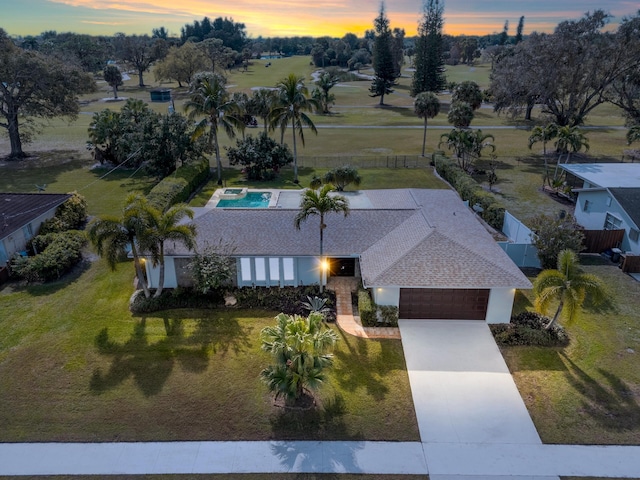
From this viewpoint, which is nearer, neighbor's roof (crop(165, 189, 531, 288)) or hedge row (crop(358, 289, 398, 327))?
neighbor's roof (crop(165, 189, 531, 288))

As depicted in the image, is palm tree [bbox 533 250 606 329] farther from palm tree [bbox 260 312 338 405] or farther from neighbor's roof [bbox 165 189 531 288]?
palm tree [bbox 260 312 338 405]

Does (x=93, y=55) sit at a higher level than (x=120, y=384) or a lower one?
higher

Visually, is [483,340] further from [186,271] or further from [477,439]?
[186,271]

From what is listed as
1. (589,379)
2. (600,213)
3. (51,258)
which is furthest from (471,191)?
(51,258)

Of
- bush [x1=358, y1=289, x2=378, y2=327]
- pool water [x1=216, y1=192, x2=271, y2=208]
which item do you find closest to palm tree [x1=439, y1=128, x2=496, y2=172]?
pool water [x1=216, y1=192, x2=271, y2=208]

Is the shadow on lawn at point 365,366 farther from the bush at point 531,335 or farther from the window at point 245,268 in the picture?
the window at point 245,268

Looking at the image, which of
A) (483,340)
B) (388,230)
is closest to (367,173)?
(388,230)

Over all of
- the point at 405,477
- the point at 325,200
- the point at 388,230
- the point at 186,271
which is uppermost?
the point at 325,200
